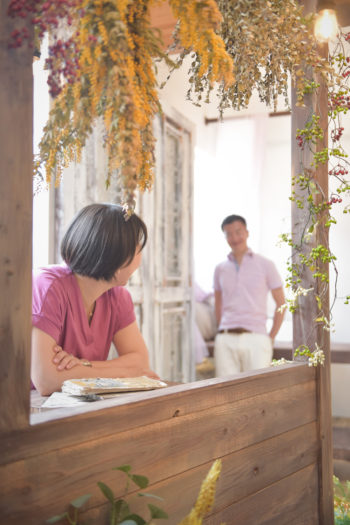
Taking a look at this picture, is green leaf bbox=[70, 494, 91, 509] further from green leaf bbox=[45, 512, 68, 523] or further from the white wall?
the white wall

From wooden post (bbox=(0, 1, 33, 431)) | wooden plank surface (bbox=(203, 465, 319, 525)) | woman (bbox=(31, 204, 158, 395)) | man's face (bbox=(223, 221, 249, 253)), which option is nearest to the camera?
wooden post (bbox=(0, 1, 33, 431))

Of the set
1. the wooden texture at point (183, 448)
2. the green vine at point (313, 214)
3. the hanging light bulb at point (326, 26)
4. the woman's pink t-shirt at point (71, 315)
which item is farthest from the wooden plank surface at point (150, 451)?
the hanging light bulb at point (326, 26)

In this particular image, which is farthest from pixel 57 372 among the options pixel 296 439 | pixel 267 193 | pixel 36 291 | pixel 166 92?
pixel 267 193

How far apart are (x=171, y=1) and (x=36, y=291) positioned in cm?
104

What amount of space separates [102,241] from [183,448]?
776 mm

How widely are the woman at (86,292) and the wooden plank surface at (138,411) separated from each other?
394mm

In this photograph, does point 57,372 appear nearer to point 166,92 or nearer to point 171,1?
point 171,1

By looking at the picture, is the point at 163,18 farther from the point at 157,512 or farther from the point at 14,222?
the point at 157,512

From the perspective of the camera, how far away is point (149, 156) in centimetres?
142

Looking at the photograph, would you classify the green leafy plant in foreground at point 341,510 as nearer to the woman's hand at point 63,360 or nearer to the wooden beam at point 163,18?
the woman's hand at point 63,360

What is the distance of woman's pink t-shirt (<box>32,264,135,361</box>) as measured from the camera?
77.7 inches


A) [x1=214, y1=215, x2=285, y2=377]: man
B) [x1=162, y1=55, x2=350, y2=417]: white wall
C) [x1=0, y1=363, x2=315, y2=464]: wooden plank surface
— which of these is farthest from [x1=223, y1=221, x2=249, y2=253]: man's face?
[x1=0, y1=363, x2=315, y2=464]: wooden plank surface

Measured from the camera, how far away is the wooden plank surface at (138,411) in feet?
3.90

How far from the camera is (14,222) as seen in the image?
46.5 inches
